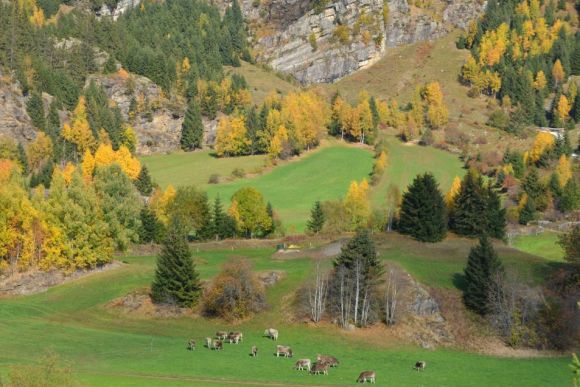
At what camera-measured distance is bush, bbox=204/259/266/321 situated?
247 feet

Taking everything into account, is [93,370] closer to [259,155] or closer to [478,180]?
[478,180]

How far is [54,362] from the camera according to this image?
33219mm

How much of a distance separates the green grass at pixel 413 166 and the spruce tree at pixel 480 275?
67.3 metres

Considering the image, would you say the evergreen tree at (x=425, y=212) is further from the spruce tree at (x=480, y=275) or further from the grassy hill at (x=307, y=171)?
the grassy hill at (x=307, y=171)

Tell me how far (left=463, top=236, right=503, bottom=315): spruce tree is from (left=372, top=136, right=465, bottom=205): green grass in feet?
221

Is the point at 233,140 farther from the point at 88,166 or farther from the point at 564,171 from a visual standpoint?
the point at 564,171

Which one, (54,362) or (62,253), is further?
(62,253)

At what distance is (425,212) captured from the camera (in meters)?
104

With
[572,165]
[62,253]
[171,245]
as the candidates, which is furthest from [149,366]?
[572,165]

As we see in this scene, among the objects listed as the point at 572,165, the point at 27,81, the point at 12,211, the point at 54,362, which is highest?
the point at 27,81

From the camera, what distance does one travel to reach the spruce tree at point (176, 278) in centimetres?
7800

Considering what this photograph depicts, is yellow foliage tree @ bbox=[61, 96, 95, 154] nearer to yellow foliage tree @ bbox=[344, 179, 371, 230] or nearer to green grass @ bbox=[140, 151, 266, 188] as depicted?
green grass @ bbox=[140, 151, 266, 188]

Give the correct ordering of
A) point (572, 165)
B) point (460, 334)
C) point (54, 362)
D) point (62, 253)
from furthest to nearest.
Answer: point (572, 165) < point (62, 253) < point (460, 334) < point (54, 362)

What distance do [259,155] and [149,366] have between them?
454 ft
